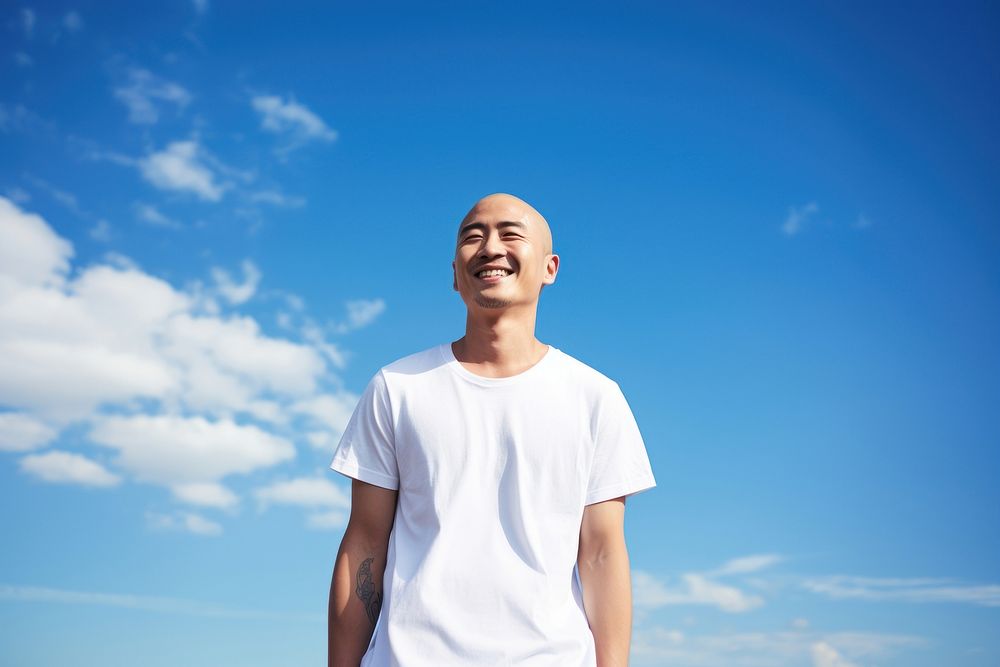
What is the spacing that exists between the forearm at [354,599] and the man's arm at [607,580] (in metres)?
1.15

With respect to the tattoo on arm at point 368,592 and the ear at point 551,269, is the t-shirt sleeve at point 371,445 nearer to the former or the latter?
the tattoo on arm at point 368,592

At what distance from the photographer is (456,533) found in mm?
4496

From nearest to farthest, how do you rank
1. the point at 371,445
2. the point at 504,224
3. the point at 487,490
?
the point at 487,490 → the point at 371,445 → the point at 504,224

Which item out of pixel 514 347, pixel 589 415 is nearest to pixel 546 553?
pixel 589 415

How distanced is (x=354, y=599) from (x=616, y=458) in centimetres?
166

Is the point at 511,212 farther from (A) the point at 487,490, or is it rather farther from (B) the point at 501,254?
(A) the point at 487,490

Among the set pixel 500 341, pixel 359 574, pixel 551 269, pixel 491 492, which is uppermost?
pixel 551 269

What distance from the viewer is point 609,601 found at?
4652 mm

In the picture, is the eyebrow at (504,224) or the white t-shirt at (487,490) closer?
the white t-shirt at (487,490)

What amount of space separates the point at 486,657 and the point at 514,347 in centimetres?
172

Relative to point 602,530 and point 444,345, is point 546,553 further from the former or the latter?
point 444,345

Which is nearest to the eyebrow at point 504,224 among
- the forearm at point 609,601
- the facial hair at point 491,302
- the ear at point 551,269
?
the ear at point 551,269

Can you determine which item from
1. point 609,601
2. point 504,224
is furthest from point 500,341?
point 609,601

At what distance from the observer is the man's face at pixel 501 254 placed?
4863mm
